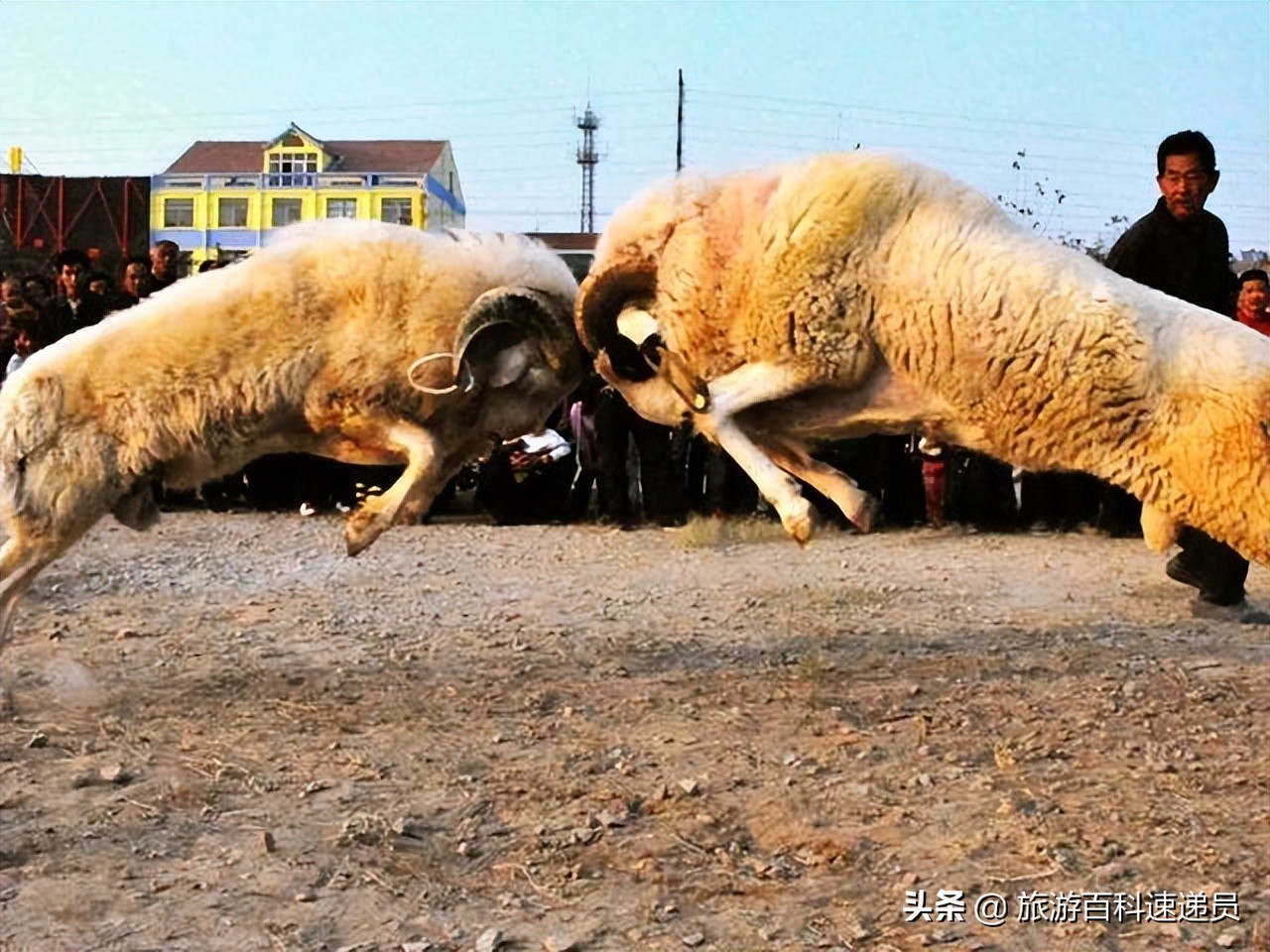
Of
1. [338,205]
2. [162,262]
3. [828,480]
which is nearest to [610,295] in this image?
[828,480]

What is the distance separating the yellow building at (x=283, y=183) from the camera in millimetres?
21781

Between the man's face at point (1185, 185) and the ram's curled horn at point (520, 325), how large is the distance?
2.81 meters

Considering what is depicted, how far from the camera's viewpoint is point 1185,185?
6.10 metres

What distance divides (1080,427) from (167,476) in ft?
12.4

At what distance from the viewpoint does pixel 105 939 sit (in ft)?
11.0

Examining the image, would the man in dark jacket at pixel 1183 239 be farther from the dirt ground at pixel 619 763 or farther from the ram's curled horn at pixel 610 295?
the ram's curled horn at pixel 610 295

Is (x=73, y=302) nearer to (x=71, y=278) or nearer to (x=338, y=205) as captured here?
(x=71, y=278)

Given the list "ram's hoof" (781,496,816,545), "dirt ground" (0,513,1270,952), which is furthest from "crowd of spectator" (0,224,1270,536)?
"ram's hoof" (781,496,816,545)

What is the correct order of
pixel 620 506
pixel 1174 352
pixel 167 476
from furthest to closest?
pixel 620 506, pixel 167 476, pixel 1174 352

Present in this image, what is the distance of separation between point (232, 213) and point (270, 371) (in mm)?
20669

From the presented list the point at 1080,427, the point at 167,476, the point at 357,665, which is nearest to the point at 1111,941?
Answer: the point at 1080,427

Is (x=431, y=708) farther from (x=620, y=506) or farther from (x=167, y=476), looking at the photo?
(x=620, y=506)

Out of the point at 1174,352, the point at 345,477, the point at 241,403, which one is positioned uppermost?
the point at 1174,352

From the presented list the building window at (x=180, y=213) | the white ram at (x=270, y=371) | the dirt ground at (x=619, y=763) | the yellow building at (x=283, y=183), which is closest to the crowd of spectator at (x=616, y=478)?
the dirt ground at (x=619, y=763)
